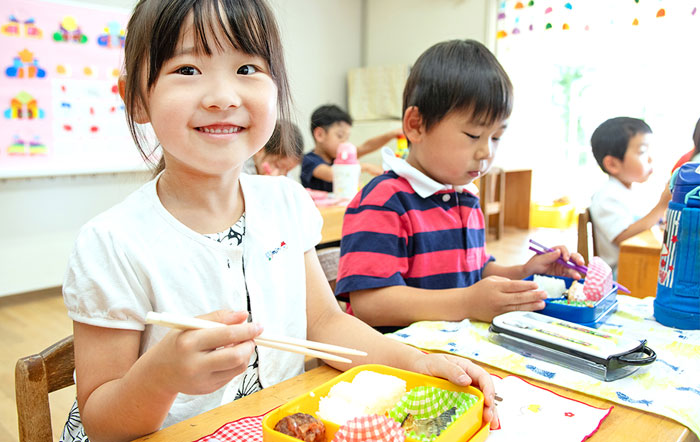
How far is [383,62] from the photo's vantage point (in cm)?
565

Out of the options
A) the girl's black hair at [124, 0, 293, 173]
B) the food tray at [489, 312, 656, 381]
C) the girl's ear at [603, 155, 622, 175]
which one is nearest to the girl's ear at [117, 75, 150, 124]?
the girl's black hair at [124, 0, 293, 173]

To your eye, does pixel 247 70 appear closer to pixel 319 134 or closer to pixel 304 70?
pixel 319 134

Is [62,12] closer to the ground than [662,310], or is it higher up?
higher up

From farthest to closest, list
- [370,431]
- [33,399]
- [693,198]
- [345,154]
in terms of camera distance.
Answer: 1. [345,154]
2. [693,198]
3. [33,399]
4. [370,431]

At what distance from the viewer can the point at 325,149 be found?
369 centimetres

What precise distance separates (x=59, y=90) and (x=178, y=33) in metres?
3.19

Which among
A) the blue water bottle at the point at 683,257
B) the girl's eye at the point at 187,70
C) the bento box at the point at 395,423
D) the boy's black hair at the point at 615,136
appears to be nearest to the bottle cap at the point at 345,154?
the boy's black hair at the point at 615,136

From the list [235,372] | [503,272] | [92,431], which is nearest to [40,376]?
[92,431]

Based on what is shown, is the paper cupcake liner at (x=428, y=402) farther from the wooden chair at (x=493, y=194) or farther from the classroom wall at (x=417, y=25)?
the classroom wall at (x=417, y=25)

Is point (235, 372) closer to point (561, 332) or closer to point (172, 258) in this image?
point (172, 258)

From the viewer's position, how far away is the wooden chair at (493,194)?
498 centimetres

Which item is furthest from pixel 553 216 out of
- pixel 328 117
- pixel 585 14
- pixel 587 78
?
pixel 328 117

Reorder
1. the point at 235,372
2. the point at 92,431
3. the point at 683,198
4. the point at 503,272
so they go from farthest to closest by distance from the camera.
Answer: the point at 503,272, the point at 683,198, the point at 92,431, the point at 235,372

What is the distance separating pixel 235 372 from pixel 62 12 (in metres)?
3.59
